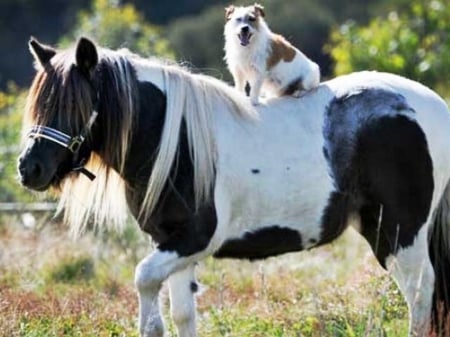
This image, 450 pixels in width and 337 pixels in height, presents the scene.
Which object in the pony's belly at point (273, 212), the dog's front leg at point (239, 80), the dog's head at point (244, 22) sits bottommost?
the pony's belly at point (273, 212)

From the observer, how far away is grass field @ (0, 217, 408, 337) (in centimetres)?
771

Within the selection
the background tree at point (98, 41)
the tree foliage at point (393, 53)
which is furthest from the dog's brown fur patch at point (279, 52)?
the tree foliage at point (393, 53)

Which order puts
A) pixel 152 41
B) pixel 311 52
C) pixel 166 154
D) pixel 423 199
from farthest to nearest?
1. pixel 311 52
2. pixel 152 41
3. pixel 423 199
4. pixel 166 154

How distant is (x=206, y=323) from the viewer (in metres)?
8.20

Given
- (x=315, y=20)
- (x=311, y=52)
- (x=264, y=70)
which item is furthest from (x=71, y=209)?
(x=315, y=20)

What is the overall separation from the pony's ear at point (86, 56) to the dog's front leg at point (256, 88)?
943 millimetres

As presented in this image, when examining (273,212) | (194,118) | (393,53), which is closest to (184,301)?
(273,212)

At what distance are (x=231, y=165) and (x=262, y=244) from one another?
1.53ft

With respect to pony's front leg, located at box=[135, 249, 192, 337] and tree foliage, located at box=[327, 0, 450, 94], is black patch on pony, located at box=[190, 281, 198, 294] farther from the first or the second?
tree foliage, located at box=[327, 0, 450, 94]

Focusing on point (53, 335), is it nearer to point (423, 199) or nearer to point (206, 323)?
point (206, 323)

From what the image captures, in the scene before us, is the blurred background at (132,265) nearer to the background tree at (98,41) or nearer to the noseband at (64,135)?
the background tree at (98,41)

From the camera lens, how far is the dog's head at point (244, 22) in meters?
7.43

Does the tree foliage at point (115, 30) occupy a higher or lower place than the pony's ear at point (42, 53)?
lower

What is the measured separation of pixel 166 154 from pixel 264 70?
853 millimetres
